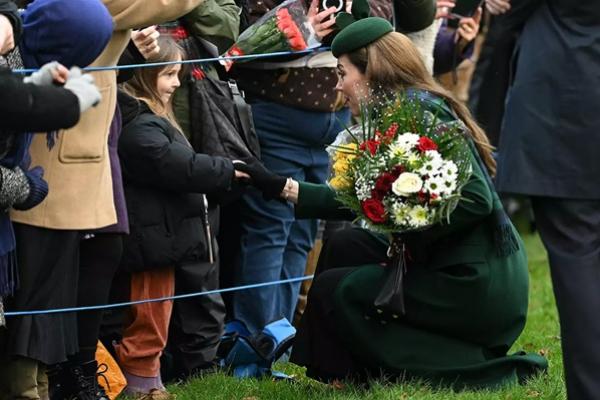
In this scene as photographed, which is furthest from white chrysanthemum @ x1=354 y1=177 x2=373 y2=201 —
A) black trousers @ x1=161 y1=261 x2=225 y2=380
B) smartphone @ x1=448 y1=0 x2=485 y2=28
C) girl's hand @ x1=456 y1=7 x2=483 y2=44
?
girl's hand @ x1=456 y1=7 x2=483 y2=44

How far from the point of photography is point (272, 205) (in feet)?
22.4

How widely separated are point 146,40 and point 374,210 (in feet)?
3.98

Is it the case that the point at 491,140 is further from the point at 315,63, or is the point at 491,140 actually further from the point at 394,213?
the point at 394,213

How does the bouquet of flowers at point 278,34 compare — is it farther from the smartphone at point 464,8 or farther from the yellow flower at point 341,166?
the smartphone at point 464,8

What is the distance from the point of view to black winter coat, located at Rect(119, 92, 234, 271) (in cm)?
589

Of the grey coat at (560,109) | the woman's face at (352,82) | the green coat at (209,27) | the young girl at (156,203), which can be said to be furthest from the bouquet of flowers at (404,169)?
the green coat at (209,27)

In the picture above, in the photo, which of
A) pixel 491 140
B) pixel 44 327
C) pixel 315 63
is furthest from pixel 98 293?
pixel 491 140

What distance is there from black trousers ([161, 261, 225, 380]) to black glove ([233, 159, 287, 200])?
54cm

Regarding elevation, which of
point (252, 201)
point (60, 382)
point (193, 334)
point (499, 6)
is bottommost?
point (193, 334)

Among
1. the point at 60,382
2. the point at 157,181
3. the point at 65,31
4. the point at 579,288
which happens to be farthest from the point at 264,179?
the point at 579,288

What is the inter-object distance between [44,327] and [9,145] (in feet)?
2.35

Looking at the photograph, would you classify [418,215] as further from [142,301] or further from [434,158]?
[142,301]

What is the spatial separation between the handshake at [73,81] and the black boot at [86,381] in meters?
1.65

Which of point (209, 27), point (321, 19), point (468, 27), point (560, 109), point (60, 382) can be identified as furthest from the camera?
point (468, 27)
